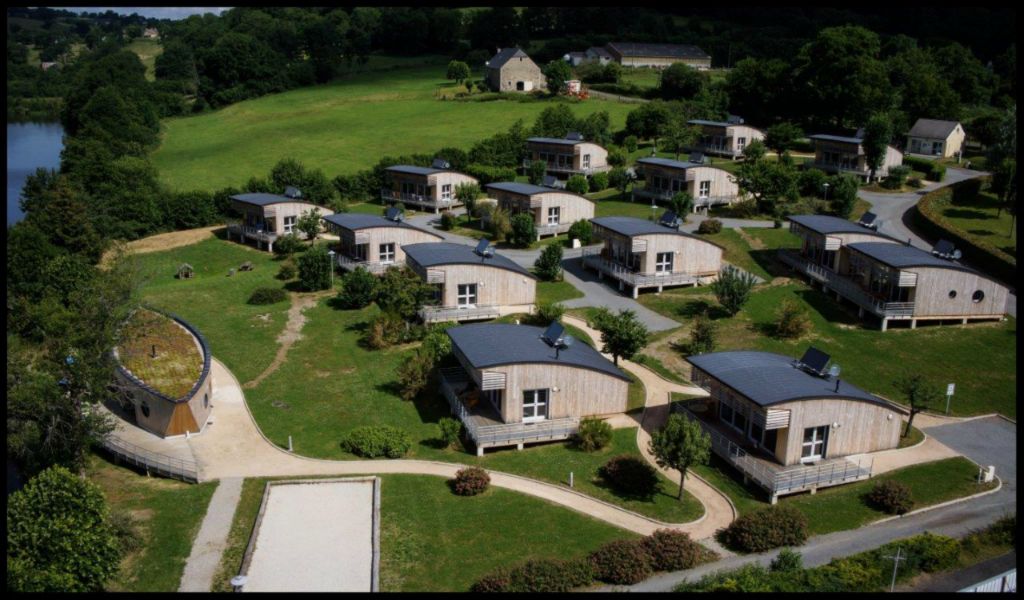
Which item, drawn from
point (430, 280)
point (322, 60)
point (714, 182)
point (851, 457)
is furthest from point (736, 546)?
point (322, 60)

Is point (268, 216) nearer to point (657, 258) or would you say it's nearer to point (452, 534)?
point (657, 258)

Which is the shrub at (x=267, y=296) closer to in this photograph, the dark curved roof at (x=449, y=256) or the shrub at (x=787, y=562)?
the dark curved roof at (x=449, y=256)

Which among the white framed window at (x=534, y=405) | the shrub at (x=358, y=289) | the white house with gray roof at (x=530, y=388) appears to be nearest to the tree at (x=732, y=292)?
the white house with gray roof at (x=530, y=388)

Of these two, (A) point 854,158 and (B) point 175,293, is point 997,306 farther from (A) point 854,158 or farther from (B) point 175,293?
(B) point 175,293

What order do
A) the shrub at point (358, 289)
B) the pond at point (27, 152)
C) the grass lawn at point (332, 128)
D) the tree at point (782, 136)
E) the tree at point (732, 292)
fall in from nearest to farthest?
1. the tree at point (732, 292)
2. the shrub at point (358, 289)
3. the tree at point (782, 136)
4. the pond at point (27, 152)
5. the grass lawn at point (332, 128)

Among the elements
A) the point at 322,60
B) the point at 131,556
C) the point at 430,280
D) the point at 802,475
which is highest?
the point at 322,60
